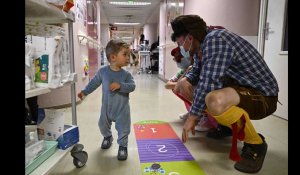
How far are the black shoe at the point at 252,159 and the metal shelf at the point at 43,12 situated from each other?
1.16 m

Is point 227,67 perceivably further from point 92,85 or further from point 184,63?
point 184,63

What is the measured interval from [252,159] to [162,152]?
523mm

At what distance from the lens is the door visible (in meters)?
2.18

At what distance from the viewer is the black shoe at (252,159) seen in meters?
1.21

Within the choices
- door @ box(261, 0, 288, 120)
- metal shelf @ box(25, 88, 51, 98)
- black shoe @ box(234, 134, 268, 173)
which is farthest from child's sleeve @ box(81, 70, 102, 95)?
door @ box(261, 0, 288, 120)

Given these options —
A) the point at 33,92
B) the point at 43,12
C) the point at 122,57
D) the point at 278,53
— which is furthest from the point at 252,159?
the point at 278,53

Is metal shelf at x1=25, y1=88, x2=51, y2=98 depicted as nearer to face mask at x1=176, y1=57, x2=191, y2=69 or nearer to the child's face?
the child's face

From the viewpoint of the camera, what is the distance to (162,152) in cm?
145

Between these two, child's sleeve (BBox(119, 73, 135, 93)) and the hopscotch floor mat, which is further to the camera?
child's sleeve (BBox(119, 73, 135, 93))

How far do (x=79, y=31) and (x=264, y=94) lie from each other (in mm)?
2561

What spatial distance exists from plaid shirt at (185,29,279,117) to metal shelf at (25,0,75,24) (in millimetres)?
721

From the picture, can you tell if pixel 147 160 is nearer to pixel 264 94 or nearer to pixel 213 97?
pixel 213 97

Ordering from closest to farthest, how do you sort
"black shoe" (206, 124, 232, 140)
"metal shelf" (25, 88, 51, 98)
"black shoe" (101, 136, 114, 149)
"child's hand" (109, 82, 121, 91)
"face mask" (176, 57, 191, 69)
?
"metal shelf" (25, 88, 51, 98)
"child's hand" (109, 82, 121, 91)
"black shoe" (101, 136, 114, 149)
"black shoe" (206, 124, 232, 140)
"face mask" (176, 57, 191, 69)

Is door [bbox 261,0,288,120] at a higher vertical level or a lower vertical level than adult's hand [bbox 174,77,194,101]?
higher
